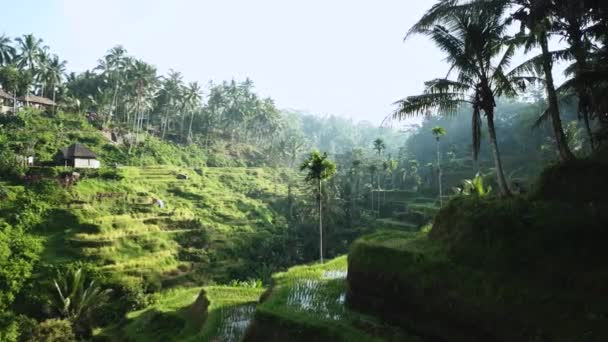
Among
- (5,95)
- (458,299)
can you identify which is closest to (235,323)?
(458,299)

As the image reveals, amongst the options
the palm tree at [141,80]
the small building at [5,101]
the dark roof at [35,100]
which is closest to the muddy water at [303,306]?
the palm tree at [141,80]

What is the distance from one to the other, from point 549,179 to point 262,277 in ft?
111

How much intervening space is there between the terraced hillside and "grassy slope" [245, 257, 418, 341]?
77.5ft

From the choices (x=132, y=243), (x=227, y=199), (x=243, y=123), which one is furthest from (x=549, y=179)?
(x=243, y=123)

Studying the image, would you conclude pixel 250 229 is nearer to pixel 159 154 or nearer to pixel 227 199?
pixel 227 199

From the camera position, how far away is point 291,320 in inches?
472

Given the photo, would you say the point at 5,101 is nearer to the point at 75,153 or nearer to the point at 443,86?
the point at 75,153

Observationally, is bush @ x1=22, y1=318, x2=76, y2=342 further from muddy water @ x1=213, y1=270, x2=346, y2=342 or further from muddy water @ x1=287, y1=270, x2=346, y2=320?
muddy water @ x1=287, y1=270, x2=346, y2=320

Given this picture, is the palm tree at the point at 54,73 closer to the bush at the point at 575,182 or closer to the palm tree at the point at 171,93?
the palm tree at the point at 171,93

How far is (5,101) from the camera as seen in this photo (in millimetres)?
59875


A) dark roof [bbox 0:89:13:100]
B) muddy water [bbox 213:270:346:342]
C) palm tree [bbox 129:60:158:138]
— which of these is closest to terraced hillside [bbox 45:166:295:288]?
palm tree [bbox 129:60:158:138]

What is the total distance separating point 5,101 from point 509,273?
238 feet

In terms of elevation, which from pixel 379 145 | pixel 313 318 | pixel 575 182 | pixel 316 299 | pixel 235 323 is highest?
pixel 379 145

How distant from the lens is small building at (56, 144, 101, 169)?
151 ft
